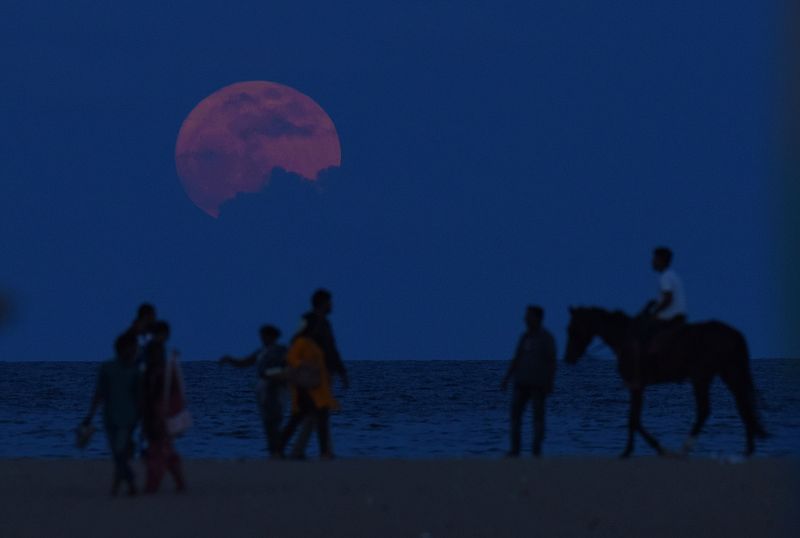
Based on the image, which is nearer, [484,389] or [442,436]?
[442,436]

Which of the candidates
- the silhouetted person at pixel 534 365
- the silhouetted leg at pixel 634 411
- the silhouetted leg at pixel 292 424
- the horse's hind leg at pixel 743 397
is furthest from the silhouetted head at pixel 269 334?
the horse's hind leg at pixel 743 397

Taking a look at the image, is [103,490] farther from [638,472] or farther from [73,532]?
[638,472]

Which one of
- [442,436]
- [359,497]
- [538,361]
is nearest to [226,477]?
[359,497]

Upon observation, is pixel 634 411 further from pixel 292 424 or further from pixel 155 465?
pixel 155 465

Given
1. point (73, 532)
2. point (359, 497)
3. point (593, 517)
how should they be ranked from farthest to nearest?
point (359, 497)
point (593, 517)
point (73, 532)

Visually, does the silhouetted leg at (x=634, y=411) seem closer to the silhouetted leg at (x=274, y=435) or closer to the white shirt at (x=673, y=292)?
the white shirt at (x=673, y=292)

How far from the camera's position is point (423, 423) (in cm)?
6106

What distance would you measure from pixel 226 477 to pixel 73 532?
540cm

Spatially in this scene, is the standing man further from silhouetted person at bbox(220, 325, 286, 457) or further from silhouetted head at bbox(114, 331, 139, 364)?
silhouetted head at bbox(114, 331, 139, 364)

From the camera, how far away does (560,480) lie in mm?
16609

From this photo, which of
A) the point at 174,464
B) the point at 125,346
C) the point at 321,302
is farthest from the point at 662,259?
the point at 125,346

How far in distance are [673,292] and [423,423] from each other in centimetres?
4207

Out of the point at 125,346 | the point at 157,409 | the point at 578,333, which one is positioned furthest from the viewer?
the point at 578,333

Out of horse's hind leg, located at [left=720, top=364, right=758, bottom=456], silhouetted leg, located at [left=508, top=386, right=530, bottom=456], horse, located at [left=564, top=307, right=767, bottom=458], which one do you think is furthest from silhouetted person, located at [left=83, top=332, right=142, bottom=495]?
horse's hind leg, located at [left=720, top=364, right=758, bottom=456]
